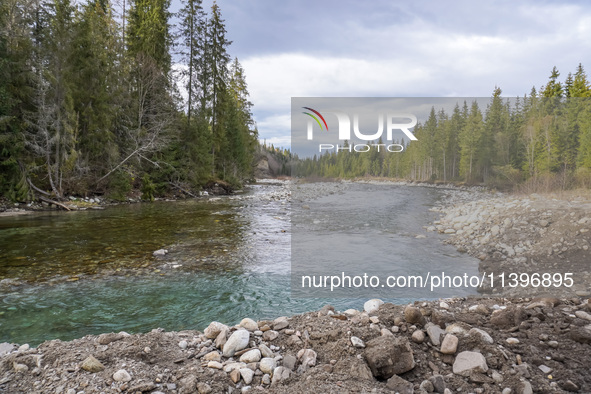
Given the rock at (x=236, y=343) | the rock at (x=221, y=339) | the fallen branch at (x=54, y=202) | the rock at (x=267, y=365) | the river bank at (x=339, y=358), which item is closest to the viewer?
the river bank at (x=339, y=358)

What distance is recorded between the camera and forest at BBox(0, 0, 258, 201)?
48.1 ft

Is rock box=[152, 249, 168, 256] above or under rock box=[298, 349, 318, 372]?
under

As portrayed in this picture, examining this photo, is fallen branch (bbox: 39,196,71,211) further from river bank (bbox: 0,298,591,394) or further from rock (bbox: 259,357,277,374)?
rock (bbox: 259,357,277,374)

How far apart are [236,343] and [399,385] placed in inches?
49.4

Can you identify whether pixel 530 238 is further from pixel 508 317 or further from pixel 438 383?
pixel 438 383

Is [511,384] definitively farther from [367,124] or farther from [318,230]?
[318,230]

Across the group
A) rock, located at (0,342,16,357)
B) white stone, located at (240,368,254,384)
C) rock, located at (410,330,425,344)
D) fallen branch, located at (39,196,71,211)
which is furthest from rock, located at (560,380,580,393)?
fallen branch, located at (39,196,71,211)

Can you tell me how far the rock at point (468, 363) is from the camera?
2203mm

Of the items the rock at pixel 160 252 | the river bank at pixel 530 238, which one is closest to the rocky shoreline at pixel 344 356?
the river bank at pixel 530 238

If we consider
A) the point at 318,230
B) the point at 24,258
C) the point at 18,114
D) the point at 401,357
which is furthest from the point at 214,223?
the point at 18,114

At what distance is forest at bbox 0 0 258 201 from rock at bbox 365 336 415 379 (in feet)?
55.4

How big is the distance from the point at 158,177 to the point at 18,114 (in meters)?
7.67
